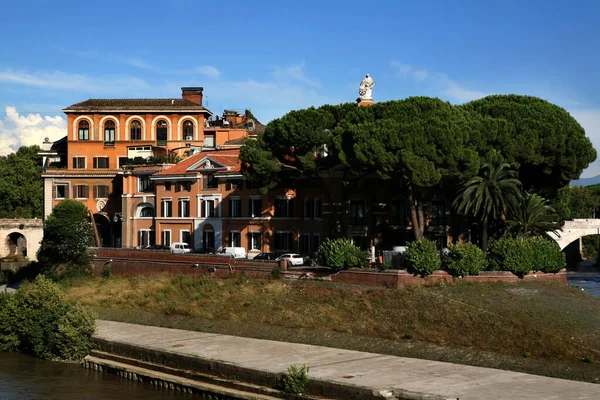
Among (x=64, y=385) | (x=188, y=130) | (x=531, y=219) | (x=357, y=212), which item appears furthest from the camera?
(x=188, y=130)

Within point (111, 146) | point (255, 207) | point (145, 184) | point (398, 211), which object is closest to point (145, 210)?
point (145, 184)

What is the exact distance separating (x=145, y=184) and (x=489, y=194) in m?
37.7

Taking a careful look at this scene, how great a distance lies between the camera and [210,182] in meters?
73.6

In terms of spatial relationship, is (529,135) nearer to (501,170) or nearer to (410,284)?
(501,170)

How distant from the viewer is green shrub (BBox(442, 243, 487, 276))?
162 feet

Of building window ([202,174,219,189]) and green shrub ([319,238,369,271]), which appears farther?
building window ([202,174,219,189])

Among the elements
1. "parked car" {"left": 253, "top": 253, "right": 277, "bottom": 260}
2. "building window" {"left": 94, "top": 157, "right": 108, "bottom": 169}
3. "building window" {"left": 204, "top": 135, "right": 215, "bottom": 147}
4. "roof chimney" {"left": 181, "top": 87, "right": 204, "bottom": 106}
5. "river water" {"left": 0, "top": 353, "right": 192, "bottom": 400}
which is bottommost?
"river water" {"left": 0, "top": 353, "right": 192, "bottom": 400}

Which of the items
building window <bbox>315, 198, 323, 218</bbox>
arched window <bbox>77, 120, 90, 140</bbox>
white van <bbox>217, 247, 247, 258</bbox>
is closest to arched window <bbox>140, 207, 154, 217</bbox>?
arched window <bbox>77, 120, 90, 140</bbox>

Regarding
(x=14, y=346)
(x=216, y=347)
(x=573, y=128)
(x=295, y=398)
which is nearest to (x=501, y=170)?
(x=573, y=128)

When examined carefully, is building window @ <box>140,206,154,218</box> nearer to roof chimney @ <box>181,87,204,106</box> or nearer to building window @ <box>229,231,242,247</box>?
building window @ <box>229,231,242,247</box>

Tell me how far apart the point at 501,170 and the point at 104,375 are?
27.2m

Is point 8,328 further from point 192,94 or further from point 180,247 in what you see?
point 192,94

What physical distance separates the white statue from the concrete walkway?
27.8m

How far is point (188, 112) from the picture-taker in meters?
90.7
